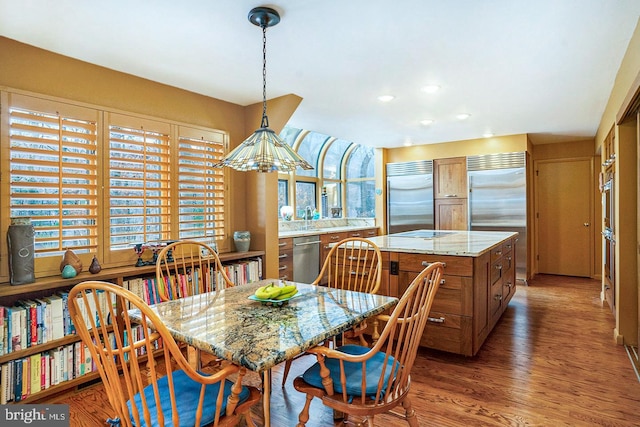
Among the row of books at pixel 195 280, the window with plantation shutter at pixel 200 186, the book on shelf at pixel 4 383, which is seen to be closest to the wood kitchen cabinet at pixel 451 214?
the row of books at pixel 195 280

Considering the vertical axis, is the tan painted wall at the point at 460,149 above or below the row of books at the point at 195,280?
above

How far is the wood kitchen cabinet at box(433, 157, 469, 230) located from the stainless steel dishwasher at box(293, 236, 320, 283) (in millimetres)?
2362

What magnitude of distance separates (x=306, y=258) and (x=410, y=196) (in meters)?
2.51

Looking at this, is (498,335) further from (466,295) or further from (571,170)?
(571,170)

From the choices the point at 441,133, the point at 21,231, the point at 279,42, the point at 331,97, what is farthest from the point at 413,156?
the point at 21,231

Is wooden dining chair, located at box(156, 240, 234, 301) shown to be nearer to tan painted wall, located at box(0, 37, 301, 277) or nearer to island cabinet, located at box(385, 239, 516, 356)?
tan painted wall, located at box(0, 37, 301, 277)

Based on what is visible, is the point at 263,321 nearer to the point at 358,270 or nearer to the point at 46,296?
the point at 358,270

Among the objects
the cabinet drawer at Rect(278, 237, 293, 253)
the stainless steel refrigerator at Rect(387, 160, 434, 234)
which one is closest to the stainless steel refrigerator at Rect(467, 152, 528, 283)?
the stainless steel refrigerator at Rect(387, 160, 434, 234)

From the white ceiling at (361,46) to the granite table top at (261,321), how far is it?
5.34ft

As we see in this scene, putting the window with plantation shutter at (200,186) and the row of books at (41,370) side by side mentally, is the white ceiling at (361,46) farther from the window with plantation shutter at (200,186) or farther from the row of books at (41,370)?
the row of books at (41,370)

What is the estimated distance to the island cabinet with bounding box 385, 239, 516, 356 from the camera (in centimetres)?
269

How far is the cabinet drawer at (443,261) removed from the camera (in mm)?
2676

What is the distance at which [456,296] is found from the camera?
273 centimetres

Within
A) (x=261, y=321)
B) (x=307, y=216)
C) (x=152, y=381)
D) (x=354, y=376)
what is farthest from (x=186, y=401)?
(x=307, y=216)
